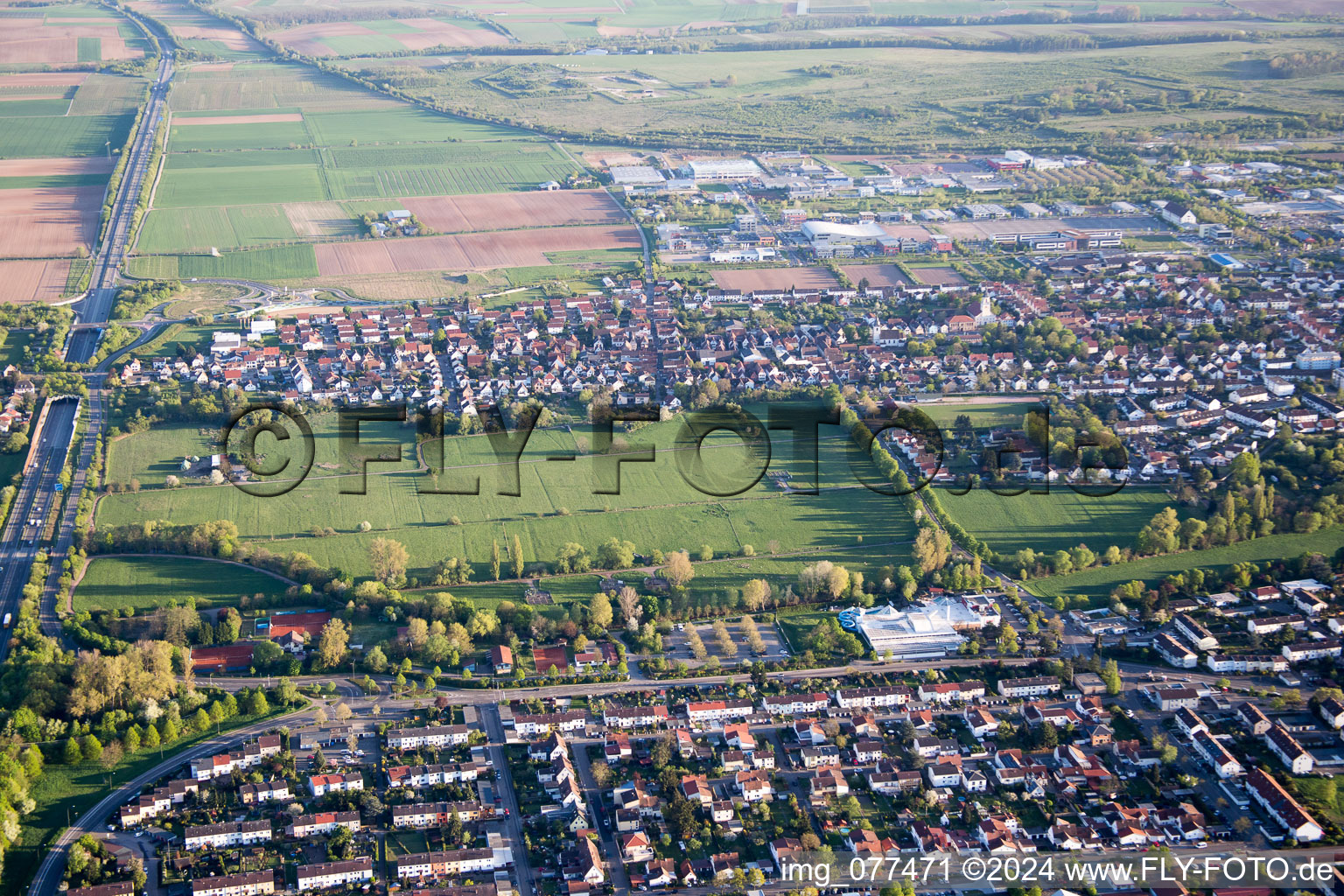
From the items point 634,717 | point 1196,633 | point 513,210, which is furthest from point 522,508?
point 513,210

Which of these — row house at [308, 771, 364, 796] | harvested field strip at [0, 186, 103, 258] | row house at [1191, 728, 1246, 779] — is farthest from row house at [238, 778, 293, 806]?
harvested field strip at [0, 186, 103, 258]

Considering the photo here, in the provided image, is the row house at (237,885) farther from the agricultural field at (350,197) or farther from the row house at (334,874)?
the agricultural field at (350,197)

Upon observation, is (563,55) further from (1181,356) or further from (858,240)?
(1181,356)

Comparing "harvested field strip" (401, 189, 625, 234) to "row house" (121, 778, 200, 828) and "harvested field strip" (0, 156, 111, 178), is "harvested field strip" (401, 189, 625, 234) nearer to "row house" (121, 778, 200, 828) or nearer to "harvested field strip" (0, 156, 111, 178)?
"harvested field strip" (0, 156, 111, 178)

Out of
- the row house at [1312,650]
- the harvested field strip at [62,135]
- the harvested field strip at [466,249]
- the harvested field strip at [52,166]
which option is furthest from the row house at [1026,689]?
the harvested field strip at [62,135]

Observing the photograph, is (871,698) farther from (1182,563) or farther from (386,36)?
(386,36)

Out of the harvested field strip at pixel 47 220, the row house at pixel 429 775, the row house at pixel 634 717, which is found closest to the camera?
the row house at pixel 429 775
